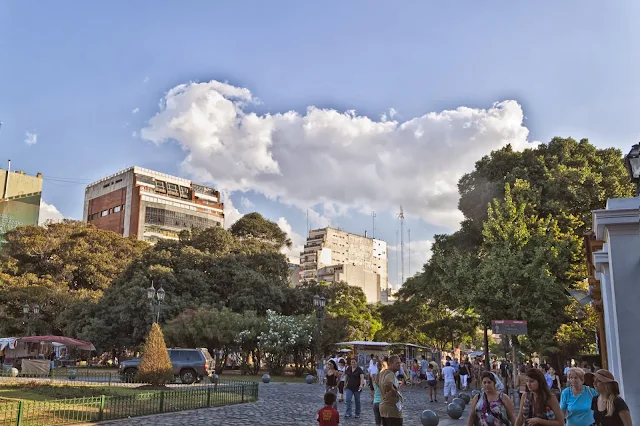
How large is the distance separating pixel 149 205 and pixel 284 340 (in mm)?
61369

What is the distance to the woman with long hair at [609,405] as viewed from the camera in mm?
5789

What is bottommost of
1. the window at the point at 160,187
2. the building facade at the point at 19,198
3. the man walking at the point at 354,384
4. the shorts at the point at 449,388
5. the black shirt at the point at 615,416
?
the shorts at the point at 449,388

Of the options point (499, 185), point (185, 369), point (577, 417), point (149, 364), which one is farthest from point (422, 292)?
point (577, 417)

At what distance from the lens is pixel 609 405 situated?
19.4 ft

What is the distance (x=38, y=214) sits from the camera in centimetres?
7775

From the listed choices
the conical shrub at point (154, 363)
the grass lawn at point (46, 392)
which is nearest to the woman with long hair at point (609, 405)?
the grass lawn at point (46, 392)

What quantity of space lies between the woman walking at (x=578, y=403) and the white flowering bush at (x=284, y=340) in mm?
28630

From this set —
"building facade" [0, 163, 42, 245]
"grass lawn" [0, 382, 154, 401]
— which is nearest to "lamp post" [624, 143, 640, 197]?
"grass lawn" [0, 382, 154, 401]

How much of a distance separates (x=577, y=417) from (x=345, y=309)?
2150 inches

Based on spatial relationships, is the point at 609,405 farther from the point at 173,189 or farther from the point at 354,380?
the point at 173,189

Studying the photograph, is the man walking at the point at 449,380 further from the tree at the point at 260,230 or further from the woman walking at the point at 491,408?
the tree at the point at 260,230

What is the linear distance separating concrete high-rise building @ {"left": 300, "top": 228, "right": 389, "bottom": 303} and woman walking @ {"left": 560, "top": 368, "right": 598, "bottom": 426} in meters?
108

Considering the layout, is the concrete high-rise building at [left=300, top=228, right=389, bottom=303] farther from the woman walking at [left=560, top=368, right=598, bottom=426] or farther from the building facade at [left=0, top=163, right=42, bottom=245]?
the woman walking at [left=560, top=368, right=598, bottom=426]

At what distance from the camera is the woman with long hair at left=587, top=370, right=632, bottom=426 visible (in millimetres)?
5789
